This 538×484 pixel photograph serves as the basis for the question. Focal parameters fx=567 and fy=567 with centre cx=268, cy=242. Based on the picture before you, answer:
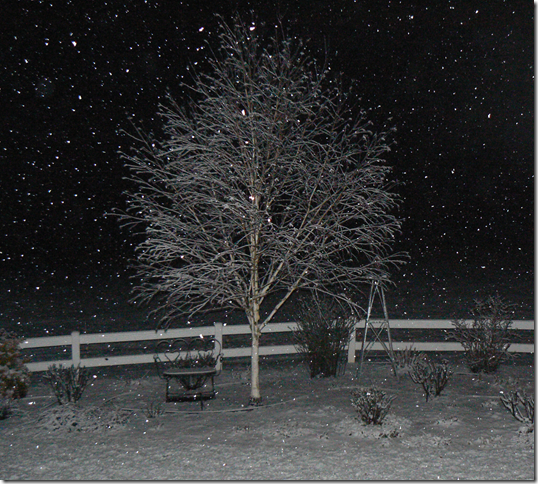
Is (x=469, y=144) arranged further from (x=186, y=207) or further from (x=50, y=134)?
(x=186, y=207)

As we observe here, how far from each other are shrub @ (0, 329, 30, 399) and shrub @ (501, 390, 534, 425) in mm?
6661

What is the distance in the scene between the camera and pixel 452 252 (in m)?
51.1

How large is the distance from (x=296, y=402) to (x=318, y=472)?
7.83ft

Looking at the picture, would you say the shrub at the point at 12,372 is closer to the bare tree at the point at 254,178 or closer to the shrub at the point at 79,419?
the shrub at the point at 79,419

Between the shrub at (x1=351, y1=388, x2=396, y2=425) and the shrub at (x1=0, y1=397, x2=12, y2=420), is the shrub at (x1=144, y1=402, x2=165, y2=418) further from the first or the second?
the shrub at (x1=351, y1=388, x2=396, y2=425)

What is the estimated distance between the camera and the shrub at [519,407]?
269 inches

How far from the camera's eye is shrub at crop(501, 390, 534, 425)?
22.4 ft

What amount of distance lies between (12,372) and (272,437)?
4022 millimetres

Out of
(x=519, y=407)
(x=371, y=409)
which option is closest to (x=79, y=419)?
(x=371, y=409)

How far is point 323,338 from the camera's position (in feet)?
31.1

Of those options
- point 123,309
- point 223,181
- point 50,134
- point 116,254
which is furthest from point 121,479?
point 50,134

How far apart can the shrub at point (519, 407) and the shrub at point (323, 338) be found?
2.99 metres

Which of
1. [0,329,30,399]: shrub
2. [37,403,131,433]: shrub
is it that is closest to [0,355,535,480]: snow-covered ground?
[37,403,131,433]: shrub

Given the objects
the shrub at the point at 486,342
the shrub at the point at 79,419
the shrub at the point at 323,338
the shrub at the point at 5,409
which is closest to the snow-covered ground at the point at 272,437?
the shrub at the point at 79,419
